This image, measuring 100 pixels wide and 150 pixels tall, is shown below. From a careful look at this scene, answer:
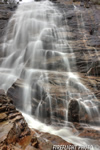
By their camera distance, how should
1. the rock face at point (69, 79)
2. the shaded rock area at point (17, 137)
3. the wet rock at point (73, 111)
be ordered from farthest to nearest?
the rock face at point (69, 79) → the wet rock at point (73, 111) → the shaded rock area at point (17, 137)

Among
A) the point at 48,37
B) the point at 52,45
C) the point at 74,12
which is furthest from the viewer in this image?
the point at 74,12

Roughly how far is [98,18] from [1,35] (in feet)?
49.6

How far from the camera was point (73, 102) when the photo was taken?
7.39m

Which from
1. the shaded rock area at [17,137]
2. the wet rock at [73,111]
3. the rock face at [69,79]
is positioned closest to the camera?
the shaded rock area at [17,137]

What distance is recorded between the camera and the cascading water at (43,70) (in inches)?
311

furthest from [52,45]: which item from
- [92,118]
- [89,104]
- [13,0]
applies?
[13,0]

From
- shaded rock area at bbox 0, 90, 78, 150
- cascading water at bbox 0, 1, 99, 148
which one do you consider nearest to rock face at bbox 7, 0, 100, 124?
cascading water at bbox 0, 1, 99, 148

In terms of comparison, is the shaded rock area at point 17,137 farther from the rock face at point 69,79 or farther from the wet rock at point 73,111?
the rock face at point 69,79

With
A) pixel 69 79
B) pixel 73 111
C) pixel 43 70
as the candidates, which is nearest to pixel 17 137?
pixel 73 111

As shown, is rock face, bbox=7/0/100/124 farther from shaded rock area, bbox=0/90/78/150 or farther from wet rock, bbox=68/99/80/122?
shaded rock area, bbox=0/90/78/150

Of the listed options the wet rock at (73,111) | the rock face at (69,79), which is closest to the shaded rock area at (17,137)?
the wet rock at (73,111)

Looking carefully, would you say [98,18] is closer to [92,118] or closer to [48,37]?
[48,37]

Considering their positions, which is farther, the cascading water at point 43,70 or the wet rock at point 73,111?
the cascading water at point 43,70

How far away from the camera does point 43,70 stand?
11.1 metres
